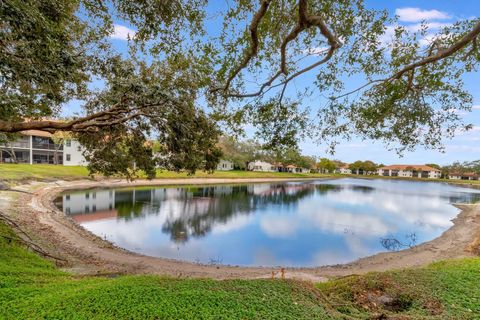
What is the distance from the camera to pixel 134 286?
3734mm

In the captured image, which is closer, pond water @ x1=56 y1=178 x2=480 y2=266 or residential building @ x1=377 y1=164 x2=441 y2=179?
pond water @ x1=56 y1=178 x2=480 y2=266

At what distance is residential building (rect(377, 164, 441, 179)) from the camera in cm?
10275

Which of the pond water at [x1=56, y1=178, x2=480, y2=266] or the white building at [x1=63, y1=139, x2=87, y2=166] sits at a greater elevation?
the white building at [x1=63, y1=139, x2=87, y2=166]

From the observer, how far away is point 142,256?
11.5 metres

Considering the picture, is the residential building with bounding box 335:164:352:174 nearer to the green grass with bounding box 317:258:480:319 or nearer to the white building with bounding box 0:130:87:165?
the white building with bounding box 0:130:87:165

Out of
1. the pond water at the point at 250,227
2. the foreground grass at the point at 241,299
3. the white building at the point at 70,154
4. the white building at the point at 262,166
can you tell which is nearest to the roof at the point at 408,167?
the white building at the point at 262,166

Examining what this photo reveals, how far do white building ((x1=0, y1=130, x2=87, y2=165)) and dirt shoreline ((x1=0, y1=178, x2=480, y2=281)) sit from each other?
22.7m

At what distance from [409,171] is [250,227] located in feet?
350

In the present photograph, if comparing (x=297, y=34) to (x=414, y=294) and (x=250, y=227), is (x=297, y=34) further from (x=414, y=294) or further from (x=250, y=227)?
(x=250, y=227)

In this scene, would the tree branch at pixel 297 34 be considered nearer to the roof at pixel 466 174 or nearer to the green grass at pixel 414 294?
the green grass at pixel 414 294

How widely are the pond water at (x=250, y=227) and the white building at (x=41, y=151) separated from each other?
16141 millimetres

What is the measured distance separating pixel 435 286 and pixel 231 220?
55.5 feet

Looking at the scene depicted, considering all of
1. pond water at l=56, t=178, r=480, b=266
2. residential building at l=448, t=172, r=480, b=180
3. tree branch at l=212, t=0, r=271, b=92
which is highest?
tree branch at l=212, t=0, r=271, b=92

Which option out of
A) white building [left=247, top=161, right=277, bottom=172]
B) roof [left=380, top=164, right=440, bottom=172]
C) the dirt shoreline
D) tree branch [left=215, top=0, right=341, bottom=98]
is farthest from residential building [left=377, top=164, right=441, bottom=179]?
tree branch [left=215, top=0, right=341, bottom=98]
